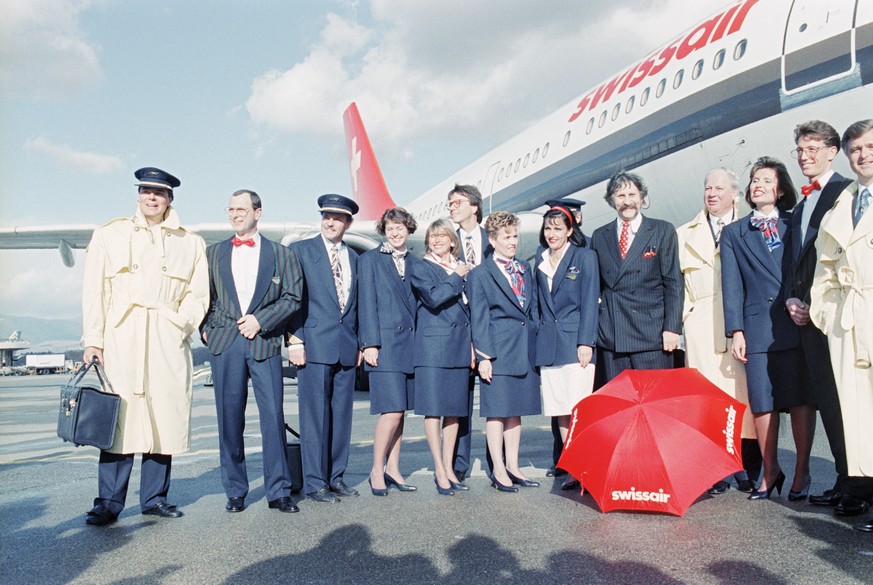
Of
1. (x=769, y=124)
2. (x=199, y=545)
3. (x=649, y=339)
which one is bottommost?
(x=199, y=545)

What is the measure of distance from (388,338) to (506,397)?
0.78 meters

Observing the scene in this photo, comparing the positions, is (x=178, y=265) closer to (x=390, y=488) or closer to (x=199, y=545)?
(x=199, y=545)

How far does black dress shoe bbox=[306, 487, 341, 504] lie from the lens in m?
3.70

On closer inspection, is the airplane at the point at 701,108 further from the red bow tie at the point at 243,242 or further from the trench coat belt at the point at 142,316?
the trench coat belt at the point at 142,316

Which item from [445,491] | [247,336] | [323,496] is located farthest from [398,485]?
[247,336]

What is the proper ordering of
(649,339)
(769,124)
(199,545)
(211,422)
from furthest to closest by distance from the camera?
(211,422) → (769,124) → (649,339) → (199,545)

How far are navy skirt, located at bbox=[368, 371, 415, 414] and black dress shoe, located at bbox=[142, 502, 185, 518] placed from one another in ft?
3.87

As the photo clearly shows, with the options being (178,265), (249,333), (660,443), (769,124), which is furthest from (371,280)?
(769,124)

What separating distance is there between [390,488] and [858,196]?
289 centimetres

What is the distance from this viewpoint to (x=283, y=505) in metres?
3.56

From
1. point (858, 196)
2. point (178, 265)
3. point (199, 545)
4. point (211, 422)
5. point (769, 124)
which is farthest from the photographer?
point (211, 422)

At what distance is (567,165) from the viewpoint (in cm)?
992

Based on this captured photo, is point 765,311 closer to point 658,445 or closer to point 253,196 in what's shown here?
point 658,445

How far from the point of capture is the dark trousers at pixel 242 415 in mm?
3594
